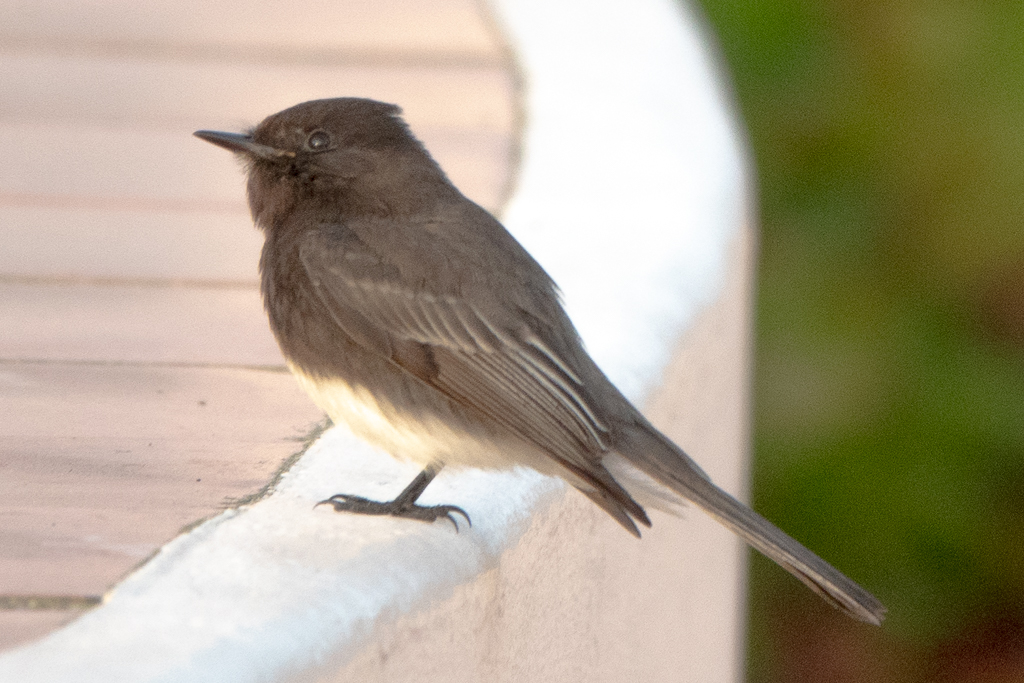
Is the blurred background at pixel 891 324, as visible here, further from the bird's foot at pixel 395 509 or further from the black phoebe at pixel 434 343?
the bird's foot at pixel 395 509

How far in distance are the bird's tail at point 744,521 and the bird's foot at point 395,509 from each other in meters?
0.37

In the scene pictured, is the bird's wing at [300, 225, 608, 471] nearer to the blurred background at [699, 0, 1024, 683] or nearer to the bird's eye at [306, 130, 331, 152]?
the bird's eye at [306, 130, 331, 152]

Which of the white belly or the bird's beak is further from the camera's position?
the bird's beak

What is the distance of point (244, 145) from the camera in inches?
127

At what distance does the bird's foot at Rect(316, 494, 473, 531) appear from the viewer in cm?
271

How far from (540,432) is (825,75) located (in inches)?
112

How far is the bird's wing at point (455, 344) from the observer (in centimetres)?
293

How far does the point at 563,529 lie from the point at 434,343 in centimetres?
41

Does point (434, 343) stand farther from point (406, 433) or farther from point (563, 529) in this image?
point (563, 529)

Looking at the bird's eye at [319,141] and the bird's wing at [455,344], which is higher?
the bird's eye at [319,141]

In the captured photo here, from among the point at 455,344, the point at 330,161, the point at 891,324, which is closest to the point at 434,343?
the point at 455,344

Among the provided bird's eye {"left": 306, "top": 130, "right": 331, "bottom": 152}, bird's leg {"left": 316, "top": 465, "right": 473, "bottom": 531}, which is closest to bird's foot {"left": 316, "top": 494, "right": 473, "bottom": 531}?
bird's leg {"left": 316, "top": 465, "right": 473, "bottom": 531}

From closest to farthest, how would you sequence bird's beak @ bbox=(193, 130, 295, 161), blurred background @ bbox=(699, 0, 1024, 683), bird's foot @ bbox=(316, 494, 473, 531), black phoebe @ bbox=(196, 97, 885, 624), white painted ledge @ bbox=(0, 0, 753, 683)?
white painted ledge @ bbox=(0, 0, 753, 683) → bird's foot @ bbox=(316, 494, 473, 531) → black phoebe @ bbox=(196, 97, 885, 624) → bird's beak @ bbox=(193, 130, 295, 161) → blurred background @ bbox=(699, 0, 1024, 683)

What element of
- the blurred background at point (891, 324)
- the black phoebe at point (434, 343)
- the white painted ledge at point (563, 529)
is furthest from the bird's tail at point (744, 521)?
the blurred background at point (891, 324)
